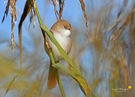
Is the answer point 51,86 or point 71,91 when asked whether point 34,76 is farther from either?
point 51,86

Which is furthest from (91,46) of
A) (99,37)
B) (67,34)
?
(67,34)

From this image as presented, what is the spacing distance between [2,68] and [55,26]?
2.23 ft

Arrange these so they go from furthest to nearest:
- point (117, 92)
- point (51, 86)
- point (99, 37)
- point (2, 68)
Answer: point (2, 68) → point (99, 37) → point (117, 92) → point (51, 86)

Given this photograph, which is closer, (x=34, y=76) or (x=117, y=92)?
(x=117, y=92)

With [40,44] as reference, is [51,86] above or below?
above

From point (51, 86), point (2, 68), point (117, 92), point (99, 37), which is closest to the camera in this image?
point (51, 86)

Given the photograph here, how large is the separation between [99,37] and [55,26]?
0.55 meters

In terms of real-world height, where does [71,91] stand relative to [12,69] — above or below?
below

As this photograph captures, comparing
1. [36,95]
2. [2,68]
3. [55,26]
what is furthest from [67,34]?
[2,68]

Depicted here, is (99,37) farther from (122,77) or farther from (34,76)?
(34,76)

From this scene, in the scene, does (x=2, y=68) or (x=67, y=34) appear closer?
(x=67, y=34)

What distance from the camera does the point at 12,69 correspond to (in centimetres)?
111

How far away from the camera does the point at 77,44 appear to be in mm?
1138

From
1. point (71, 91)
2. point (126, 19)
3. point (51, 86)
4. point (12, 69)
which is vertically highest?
point (51, 86)
